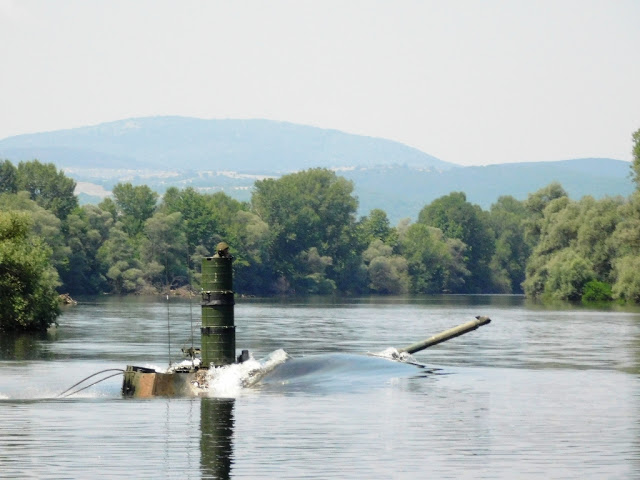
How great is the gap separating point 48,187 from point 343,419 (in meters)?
136

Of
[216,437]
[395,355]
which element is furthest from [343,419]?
[395,355]

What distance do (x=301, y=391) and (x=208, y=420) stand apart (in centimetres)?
619

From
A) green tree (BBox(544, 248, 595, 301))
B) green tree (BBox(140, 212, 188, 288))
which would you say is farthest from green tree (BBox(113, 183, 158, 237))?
green tree (BBox(544, 248, 595, 301))

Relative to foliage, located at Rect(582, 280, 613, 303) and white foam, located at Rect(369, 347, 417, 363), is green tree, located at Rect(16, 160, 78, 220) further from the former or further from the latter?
white foam, located at Rect(369, 347, 417, 363)

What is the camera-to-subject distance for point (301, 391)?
33656 millimetres

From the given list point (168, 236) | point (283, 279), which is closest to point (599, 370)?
point (168, 236)

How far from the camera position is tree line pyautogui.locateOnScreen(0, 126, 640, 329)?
421ft

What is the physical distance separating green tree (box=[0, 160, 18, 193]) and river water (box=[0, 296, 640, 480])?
112 metres

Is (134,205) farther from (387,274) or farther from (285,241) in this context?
(387,274)

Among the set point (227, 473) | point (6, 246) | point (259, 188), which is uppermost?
point (259, 188)

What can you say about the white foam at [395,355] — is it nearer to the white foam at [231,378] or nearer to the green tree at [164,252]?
the white foam at [231,378]

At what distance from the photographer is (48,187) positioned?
159375mm

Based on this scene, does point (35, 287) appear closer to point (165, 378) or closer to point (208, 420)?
point (165, 378)

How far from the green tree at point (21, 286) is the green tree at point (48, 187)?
90020mm
